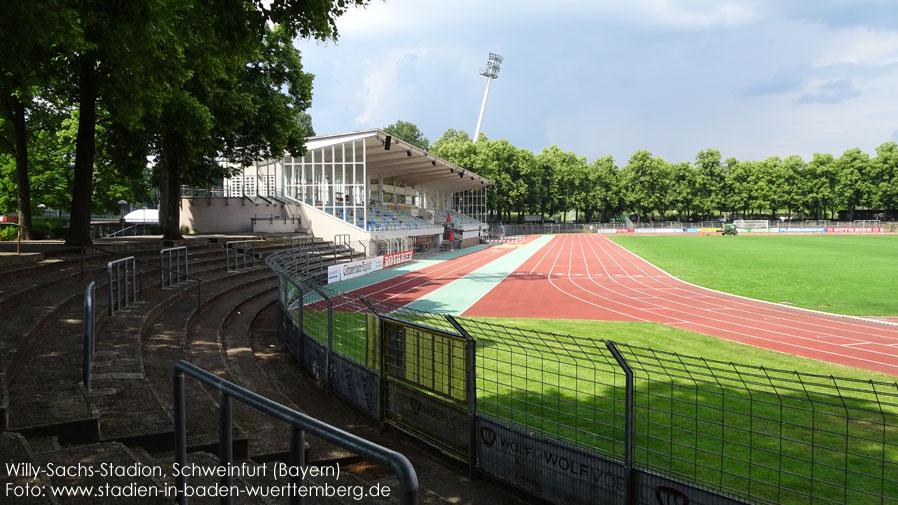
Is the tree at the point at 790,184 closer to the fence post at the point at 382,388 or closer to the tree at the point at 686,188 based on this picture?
the tree at the point at 686,188

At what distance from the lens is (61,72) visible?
15.9m

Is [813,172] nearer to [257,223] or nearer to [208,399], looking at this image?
[257,223]

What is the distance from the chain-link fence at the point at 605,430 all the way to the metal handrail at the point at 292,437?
2277mm

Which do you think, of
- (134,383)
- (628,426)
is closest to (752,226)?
(628,426)

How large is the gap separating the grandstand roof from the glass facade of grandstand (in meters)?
0.49

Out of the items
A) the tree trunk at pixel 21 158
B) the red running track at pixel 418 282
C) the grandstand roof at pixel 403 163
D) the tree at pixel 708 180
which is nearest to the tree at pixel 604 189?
the tree at pixel 708 180

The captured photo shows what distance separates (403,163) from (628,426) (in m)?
43.4

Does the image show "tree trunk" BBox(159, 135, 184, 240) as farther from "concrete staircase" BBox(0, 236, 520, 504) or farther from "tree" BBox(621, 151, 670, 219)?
"tree" BBox(621, 151, 670, 219)

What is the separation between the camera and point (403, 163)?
154ft

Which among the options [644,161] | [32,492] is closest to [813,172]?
[644,161]

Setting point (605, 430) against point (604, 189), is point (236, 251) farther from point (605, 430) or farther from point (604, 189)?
point (604, 189)

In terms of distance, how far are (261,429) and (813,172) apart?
114 m

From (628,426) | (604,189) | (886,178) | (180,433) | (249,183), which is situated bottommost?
Result: (628,426)

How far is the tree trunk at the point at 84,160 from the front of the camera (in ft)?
54.1
